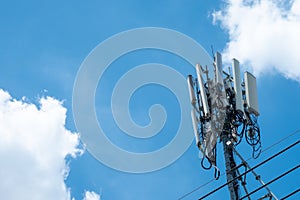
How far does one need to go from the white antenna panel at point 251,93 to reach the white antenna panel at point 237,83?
0.77 feet

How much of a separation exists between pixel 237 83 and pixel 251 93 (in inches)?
18.1

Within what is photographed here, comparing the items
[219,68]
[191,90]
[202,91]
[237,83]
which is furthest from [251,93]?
[191,90]

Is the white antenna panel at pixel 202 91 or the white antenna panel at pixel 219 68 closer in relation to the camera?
the white antenna panel at pixel 202 91

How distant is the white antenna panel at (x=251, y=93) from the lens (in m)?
11.8

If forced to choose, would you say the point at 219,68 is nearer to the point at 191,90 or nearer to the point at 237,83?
the point at 237,83

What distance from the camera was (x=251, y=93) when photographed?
12.1m

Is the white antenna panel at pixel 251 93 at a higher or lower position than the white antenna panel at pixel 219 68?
lower

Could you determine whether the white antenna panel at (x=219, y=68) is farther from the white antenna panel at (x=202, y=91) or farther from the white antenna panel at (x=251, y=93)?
the white antenna panel at (x=251, y=93)

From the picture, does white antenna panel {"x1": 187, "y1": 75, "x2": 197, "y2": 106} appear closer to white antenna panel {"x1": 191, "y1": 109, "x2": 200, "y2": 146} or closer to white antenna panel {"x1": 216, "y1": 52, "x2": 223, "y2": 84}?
white antenna panel {"x1": 191, "y1": 109, "x2": 200, "y2": 146}

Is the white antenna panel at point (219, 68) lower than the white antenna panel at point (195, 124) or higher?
higher

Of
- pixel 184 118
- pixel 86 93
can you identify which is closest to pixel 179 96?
pixel 184 118

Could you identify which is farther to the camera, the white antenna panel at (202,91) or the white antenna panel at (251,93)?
the white antenna panel at (251,93)

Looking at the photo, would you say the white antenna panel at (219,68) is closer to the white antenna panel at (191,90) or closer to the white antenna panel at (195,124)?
the white antenna panel at (191,90)

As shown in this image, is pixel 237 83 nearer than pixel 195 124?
No
